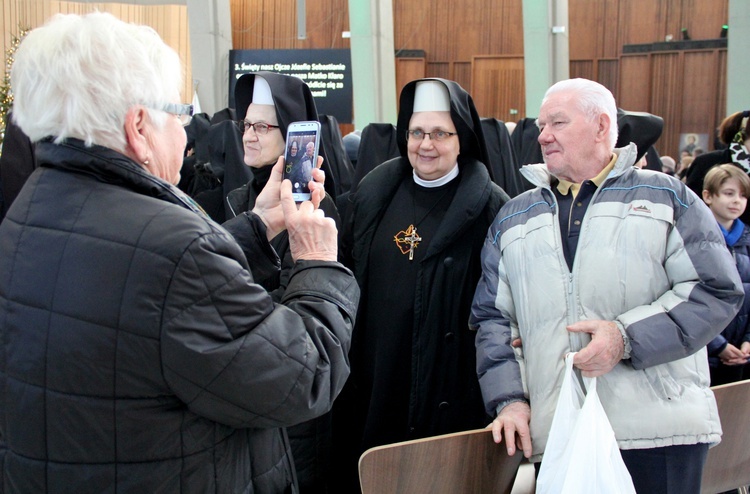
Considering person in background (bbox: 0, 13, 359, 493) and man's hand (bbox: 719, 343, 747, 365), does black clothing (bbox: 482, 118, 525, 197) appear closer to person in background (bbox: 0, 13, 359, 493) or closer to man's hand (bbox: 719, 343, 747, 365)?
man's hand (bbox: 719, 343, 747, 365)

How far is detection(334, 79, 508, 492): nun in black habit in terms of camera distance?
2721 mm

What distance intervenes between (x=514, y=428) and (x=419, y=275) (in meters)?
0.85

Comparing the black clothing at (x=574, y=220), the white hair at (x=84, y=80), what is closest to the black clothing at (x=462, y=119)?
the black clothing at (x=574, y=220)

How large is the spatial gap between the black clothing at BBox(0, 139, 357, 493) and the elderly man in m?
0.90

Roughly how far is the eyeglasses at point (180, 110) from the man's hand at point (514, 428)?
127cm

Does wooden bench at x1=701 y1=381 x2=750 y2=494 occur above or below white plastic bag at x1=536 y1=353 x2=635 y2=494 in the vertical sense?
below

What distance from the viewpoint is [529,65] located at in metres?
9.78

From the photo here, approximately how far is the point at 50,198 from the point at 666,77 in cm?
1411

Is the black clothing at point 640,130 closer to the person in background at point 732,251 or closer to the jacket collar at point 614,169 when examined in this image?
the person in background at point 732,251

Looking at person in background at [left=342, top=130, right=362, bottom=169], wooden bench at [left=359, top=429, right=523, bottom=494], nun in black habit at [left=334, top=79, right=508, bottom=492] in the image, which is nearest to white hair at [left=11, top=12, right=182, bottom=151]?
wooden bench at [left=359, top=429, right=523, bottom=494]

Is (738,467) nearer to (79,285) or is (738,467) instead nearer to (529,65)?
(79,285)

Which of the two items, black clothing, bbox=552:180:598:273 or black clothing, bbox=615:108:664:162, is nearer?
black clothing, bbox=552:180:598:273

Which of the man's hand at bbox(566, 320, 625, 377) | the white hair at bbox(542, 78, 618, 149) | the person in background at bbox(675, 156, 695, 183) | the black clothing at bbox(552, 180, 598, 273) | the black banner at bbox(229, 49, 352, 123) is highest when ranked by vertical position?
the black banner at bbox(229, 49, 352, 123)

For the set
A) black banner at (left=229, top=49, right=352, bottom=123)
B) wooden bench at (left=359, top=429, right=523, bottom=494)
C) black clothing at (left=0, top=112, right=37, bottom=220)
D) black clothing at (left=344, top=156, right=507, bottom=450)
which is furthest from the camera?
black banner at (left=229, top=49, right=352, bottom=123)
